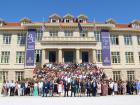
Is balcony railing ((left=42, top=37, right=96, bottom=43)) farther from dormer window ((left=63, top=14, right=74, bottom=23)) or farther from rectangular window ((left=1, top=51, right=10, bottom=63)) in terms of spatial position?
rectangular window ((left=1, top=51, right=10, bottom=63))

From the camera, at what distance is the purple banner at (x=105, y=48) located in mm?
39281

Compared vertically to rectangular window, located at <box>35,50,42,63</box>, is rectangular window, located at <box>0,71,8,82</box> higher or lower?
lower

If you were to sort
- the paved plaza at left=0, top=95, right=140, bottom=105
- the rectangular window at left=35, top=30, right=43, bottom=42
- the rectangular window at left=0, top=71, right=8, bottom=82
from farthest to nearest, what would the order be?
1. the rectangular window at left=35, top=30, right=43, bottom=42
2. the rectangular window at left=0, top=71, right=8, bottom=82
3. the paved plaza at left=0, top=95, right=140, bottom=105

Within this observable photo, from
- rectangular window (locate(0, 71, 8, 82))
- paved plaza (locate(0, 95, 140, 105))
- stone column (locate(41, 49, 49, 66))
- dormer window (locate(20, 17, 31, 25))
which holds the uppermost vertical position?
dormer window (locate(20, 17, 31, 25))

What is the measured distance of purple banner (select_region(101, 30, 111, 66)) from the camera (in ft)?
129

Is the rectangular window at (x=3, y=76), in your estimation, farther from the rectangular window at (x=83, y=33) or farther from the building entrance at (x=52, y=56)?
the rectangular window at (x=83, y=33)

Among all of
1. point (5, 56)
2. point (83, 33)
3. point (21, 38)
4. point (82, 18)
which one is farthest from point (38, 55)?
point (82, 18)

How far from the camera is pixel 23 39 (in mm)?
41062

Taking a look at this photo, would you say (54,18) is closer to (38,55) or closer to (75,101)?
(38,55)

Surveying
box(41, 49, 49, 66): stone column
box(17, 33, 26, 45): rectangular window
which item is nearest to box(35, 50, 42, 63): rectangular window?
box(41, 49, 49, 66): stone column

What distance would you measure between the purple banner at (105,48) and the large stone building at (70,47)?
36 centimetres

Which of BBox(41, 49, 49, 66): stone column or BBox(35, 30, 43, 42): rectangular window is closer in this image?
BBox(41, 49, 49, 66): stone column

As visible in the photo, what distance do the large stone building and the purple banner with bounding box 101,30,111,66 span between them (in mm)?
363

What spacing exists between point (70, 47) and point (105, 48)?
5639 millimetres
